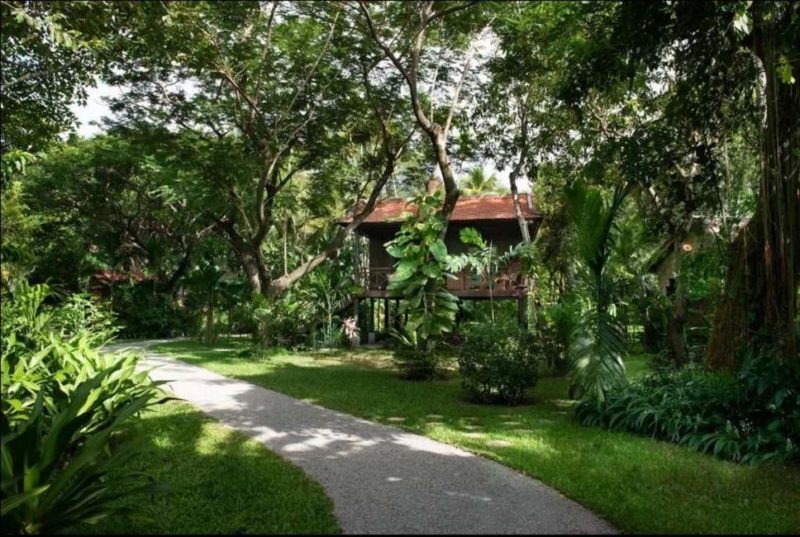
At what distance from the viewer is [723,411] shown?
666cm

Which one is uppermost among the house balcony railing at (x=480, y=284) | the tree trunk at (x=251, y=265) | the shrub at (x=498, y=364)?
the tree trunk at (x=251, y=265)

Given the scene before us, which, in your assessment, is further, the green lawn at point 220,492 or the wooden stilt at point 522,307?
the wooden stilt at point 522,307

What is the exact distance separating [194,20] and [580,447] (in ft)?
29.7

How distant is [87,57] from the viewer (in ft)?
25.6

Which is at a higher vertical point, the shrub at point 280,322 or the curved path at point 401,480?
the shrub at point 280,322

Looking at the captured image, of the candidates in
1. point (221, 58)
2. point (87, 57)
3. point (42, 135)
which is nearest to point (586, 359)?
point (87, 57)

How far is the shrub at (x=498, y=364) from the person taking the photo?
29.6ft

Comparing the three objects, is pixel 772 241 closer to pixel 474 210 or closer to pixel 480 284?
pixel 480 284

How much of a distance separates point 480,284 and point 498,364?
29.3 ft

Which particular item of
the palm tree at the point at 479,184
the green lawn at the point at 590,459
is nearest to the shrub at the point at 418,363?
the green lawn at the point at 590,459

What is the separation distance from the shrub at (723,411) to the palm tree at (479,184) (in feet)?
74.8

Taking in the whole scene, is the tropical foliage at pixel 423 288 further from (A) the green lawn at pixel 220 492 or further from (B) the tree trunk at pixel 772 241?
(A) the green lawn at pixel 220 492

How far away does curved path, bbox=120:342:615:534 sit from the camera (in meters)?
4.18

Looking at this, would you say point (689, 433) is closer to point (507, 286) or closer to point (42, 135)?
point (42, 135)
